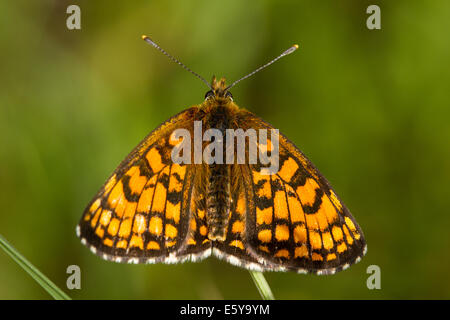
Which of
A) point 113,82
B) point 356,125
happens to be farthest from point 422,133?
point 113,82

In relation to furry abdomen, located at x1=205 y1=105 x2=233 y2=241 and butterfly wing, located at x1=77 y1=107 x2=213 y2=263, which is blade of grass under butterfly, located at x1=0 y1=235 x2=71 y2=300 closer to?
butterfly wing, located at x1=77 y1=107 x2=213 y2=263

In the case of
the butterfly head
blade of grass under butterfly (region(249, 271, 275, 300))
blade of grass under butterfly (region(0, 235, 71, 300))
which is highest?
the butterfly head

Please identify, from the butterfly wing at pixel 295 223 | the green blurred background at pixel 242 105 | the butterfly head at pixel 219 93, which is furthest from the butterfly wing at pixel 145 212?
the green blurred background at pixel 242 105

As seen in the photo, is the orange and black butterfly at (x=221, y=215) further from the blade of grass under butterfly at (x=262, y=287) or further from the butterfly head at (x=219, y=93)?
the butterfly head at (x=219, y=93)

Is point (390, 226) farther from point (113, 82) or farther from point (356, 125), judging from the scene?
point (113, 82)

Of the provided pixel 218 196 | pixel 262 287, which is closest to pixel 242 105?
pixel 218 196

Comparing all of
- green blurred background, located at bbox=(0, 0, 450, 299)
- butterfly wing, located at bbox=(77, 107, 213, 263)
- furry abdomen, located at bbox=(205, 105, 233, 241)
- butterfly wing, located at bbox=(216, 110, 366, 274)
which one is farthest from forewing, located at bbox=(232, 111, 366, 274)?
green blurred background, located at bbox=(0, 0, 450, 299)
